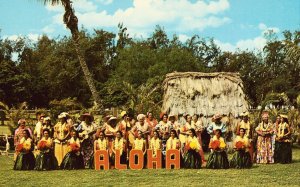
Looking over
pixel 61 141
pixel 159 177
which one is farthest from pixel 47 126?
pixel 159 177

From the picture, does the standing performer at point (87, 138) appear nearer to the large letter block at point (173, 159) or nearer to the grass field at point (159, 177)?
the grass field at point (159, 177)

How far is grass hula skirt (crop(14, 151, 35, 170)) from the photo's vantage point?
1406 cm

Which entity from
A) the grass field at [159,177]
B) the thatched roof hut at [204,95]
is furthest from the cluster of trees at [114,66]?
the grass field at [159,177]

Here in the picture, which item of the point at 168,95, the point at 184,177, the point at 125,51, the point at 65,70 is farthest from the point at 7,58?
the point at 184,177

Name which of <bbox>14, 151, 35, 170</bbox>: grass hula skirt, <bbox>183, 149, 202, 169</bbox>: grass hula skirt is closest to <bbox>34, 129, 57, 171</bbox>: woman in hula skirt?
<bbox>14, 151, 35, 170</bbox>: grass hula skirt

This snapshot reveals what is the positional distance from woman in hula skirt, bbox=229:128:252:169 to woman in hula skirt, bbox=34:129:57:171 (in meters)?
4.71

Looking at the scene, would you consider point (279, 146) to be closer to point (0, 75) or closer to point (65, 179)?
point (65, 179)

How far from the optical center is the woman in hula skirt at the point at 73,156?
46.4ft

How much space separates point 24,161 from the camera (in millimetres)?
14109

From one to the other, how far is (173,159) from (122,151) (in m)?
1.38

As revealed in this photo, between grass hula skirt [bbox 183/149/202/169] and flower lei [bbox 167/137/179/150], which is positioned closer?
grass hula skirt [bbox 183/149/202/169]

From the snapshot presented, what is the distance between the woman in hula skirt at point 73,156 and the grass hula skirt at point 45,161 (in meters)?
0.27

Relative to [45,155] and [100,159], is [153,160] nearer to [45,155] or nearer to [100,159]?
[100,159]

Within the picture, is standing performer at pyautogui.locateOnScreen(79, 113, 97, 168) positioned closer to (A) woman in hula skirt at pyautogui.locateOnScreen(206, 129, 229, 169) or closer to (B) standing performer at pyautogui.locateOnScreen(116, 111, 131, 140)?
(B) standing performer at pyautogui.locateOnScreen(116, 111, 131, 140)
